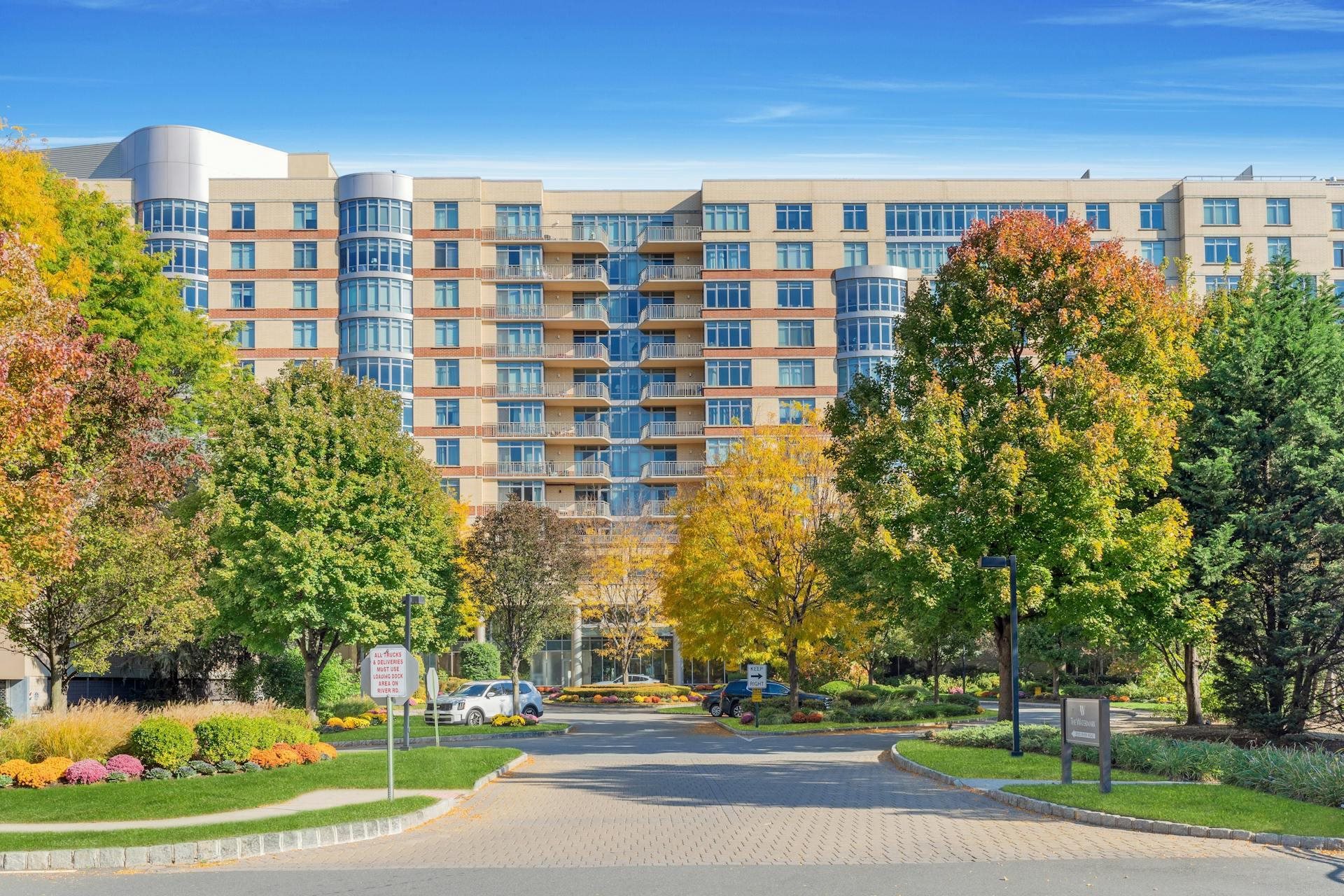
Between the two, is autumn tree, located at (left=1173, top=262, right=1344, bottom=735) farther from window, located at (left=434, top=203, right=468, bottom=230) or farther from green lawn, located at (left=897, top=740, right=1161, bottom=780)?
window, located at (left=434, top=203, right=468, bottom=230)

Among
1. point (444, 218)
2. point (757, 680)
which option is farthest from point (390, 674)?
point (444, 218)

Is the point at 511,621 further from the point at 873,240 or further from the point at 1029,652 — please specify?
the point at 873,240

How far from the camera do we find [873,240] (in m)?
82.6

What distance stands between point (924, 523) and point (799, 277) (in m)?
53.0

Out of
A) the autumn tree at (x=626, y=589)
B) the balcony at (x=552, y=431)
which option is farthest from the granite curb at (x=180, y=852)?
the balcony at (x=552, y=431)

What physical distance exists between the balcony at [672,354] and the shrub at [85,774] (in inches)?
2456

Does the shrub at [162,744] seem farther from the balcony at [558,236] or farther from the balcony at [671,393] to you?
the balcony at [558,236]

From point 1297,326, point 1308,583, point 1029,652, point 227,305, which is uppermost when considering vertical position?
point 227,305

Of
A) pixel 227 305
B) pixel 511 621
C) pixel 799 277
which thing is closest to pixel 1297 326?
pixel 511 621

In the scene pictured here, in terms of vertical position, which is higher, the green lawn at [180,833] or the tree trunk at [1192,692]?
the green lawn at [180,833]

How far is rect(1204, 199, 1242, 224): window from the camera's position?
8200 centimetres

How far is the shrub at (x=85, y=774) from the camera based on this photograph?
71.8ft

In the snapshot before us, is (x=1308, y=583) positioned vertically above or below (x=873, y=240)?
below

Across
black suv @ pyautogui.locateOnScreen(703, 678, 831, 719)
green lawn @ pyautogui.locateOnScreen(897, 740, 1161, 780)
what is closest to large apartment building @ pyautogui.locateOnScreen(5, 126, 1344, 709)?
black suv @ pyautogui.locateOnScreen(703, 678, 831, 719)
